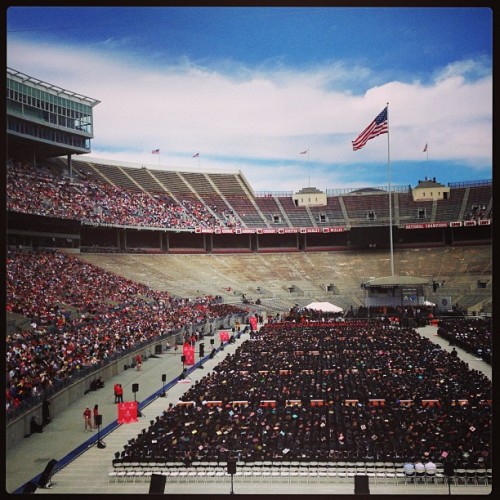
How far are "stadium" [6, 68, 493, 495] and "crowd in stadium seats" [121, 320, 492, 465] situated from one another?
54mm

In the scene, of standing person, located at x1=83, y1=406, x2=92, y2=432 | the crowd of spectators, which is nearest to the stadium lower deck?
standing person, located at x1=83, y1=406, x2=92, y2=432

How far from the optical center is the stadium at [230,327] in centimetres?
1081

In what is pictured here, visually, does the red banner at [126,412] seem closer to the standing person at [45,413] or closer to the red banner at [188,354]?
the standing person at [45,413]

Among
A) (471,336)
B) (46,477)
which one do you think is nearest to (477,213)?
(471,336)

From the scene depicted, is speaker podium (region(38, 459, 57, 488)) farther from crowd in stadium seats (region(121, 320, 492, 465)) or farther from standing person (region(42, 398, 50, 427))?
standing person (region(42, 398, 50, 427))

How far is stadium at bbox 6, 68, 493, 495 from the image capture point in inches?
426

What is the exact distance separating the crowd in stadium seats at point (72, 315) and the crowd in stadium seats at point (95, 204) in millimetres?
3308

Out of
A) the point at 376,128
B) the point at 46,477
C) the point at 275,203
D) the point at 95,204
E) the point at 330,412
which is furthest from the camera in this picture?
the point at 275,203

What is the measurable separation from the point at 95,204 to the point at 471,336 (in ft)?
93.7

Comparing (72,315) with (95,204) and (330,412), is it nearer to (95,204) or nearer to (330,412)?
(330,412)

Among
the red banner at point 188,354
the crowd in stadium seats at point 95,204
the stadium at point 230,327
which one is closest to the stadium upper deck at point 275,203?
the stadium at point 230,327

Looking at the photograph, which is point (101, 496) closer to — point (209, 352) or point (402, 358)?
point (402, 358)

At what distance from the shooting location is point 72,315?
2502 centimetres
